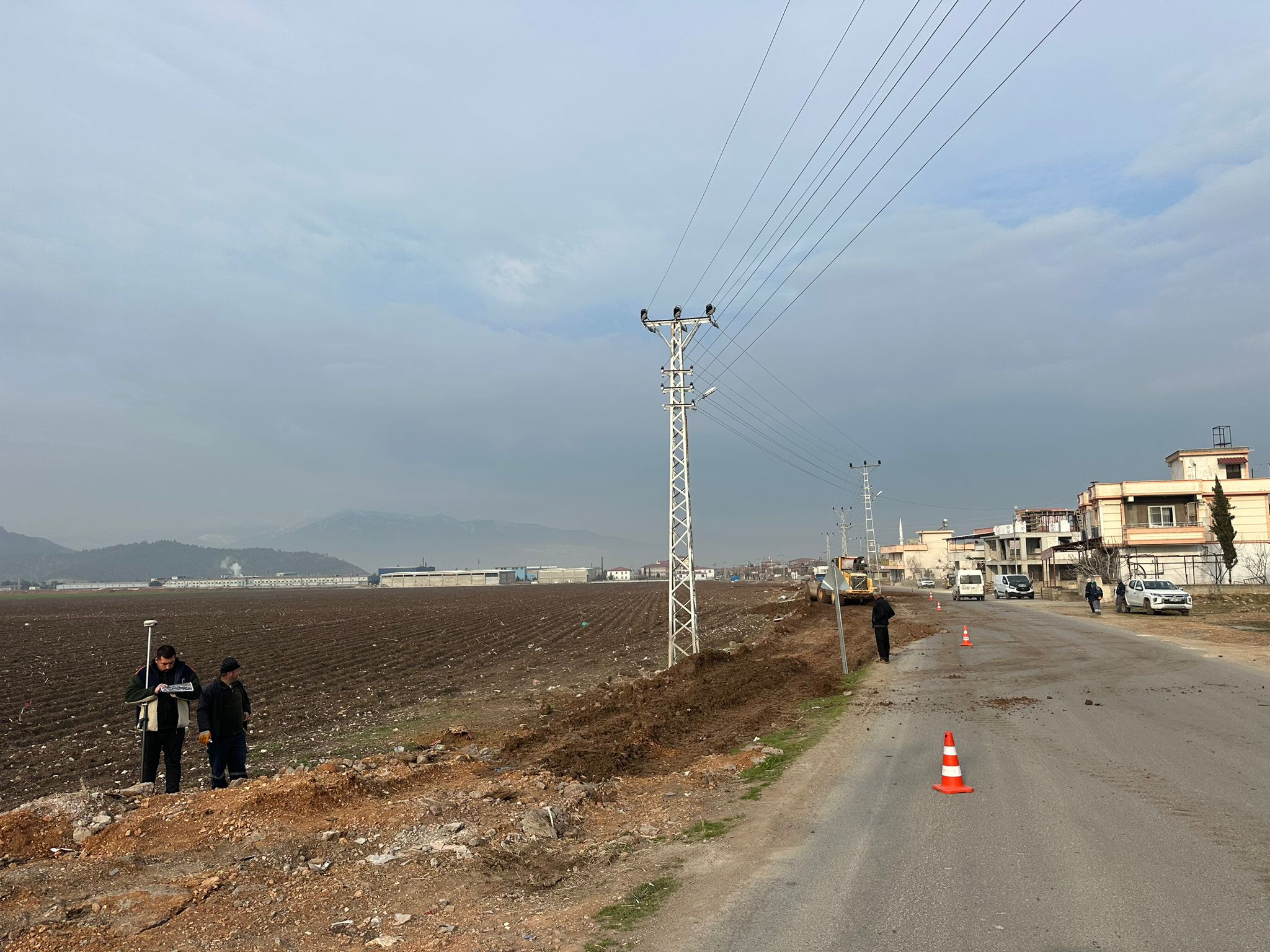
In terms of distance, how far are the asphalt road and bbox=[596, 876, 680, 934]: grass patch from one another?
0.51 meters

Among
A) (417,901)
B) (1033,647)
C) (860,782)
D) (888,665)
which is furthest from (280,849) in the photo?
(1033,647)

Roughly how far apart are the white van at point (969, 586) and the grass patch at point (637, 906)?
59.4m

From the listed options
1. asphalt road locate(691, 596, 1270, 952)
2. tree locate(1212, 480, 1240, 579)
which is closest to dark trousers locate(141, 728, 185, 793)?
asphalt road locate(691, 596, 1270, 952)

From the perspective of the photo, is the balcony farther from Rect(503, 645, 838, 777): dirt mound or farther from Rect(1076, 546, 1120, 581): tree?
Rect(503, 645, 838, 777): dirt mound

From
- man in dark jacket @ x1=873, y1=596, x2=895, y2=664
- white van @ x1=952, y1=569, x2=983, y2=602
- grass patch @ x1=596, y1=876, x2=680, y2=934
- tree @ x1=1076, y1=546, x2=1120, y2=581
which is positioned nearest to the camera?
grass patch @ x1=596, y1=876, x2=680, y2=934

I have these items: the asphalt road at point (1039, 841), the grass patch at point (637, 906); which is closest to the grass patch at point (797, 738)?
the asphalt road at point (1039, 841)

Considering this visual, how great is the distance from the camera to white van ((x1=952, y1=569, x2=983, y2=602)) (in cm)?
6166

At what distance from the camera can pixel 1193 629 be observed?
1186 inches

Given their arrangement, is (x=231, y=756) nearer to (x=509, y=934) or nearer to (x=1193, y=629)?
(x=509, y=934)

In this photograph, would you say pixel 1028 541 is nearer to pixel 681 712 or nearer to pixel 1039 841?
pixel 681 712

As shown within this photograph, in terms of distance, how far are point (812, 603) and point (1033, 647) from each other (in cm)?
2926

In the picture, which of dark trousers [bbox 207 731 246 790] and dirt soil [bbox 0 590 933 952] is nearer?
dirt soil [bbox 0 590 933 952]

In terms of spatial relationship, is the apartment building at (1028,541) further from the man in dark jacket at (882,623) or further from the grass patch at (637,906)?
the grass patch at (637,906)

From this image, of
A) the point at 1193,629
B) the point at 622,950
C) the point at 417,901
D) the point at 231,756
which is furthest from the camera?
the point at 1193,629
